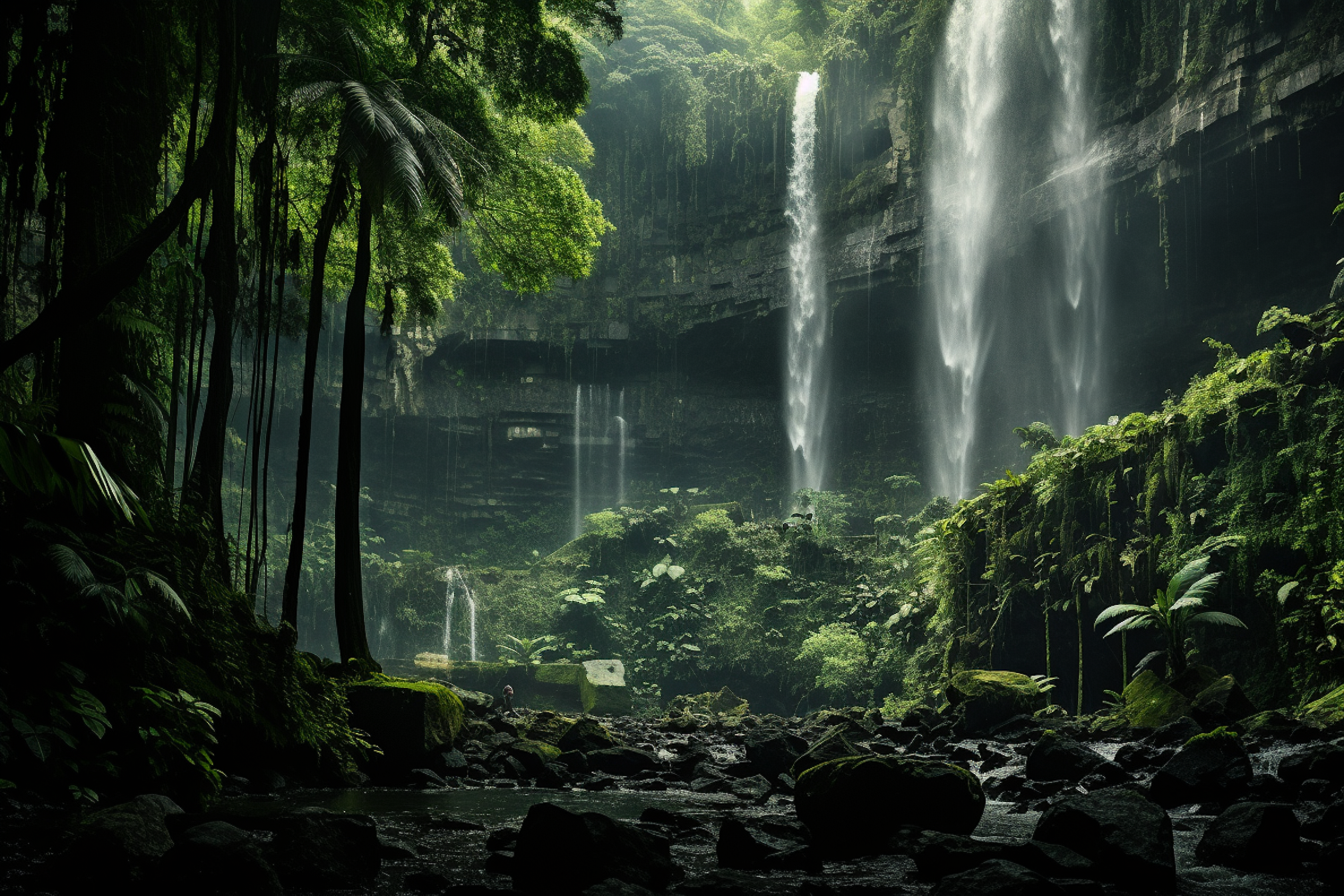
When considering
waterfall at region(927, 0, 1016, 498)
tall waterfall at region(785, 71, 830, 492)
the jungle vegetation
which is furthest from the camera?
tall waterfall at region(785, 71, 830, 492)

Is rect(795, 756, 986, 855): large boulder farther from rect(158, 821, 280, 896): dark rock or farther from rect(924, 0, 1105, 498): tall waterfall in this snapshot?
rect(924, 0, 1105, 498): tall waterfall

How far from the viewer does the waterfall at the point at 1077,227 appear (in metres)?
24.7

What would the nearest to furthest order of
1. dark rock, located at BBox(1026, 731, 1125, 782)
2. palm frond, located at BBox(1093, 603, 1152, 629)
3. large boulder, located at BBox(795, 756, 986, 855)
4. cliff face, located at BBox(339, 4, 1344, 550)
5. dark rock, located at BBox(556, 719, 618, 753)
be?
large boulder, located at BBox(795, 756, 986, 855)
dark rock, located at BBox(1026, 731, 1125, 782)
dark rock, located at BBox(556, 719, 618, 753)
palm frond, located at BBox(1093, 603, 1152, 629)
cliff face, located at BBox(339, 4, 1344, 550)

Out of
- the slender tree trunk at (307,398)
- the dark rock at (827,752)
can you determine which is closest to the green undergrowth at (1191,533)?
the dark rock at (827,752)

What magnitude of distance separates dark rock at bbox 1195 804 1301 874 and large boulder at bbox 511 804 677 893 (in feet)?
9.37

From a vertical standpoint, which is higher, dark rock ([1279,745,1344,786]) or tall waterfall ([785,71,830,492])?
tall waterfall ([785,71,830,492])

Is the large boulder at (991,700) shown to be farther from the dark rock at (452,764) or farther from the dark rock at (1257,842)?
the dark rock at (1257,842)

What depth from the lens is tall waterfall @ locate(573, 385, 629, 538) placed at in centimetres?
3759

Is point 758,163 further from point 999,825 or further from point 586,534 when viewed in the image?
point 999,825

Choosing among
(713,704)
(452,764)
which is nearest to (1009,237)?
(713,704)

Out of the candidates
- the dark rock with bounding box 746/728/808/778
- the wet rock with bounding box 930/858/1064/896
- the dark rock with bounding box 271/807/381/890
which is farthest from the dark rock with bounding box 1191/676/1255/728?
the dark rock with bounding box 271/807/381/890

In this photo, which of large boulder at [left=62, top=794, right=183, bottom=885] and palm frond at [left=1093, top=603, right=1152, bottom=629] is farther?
palm frond at [left=1093, top=603, right=1152, bottom=629]

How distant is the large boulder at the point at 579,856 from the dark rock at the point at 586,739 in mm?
5894

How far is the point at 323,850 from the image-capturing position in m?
3.95
